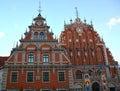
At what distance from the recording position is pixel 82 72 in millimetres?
24734

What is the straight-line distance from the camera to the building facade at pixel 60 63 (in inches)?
870

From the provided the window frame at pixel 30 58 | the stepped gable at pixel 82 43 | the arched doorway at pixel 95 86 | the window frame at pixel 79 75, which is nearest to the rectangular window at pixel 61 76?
the window frame at pixel 79 75

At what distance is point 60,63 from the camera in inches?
923

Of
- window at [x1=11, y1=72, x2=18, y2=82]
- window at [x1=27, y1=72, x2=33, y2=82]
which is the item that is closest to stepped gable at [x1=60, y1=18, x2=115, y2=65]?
window at [x1=27, y1=72, x2=33, y2=82]

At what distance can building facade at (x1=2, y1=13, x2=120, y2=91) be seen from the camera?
2209cm

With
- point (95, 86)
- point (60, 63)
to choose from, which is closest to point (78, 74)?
point (95, 86)

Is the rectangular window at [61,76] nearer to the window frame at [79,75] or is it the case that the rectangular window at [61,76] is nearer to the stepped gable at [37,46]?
the stepped gable at [37,46]

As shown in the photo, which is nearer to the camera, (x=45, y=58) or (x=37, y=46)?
(x=45, y=58)

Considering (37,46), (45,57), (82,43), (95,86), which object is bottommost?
(95,86)

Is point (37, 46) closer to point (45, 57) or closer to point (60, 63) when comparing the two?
point (45, 57)

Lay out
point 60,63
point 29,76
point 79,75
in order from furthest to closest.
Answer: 1. point 79,75
2. point 60,63
3. point 29,76

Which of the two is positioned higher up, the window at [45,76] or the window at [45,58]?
the window at [45,58]

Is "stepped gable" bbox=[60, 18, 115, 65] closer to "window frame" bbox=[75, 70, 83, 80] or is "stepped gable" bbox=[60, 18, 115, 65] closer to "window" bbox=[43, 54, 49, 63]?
"window frame" bbox=[75, 70, 83, 80]

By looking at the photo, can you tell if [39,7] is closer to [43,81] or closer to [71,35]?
[71,35]
